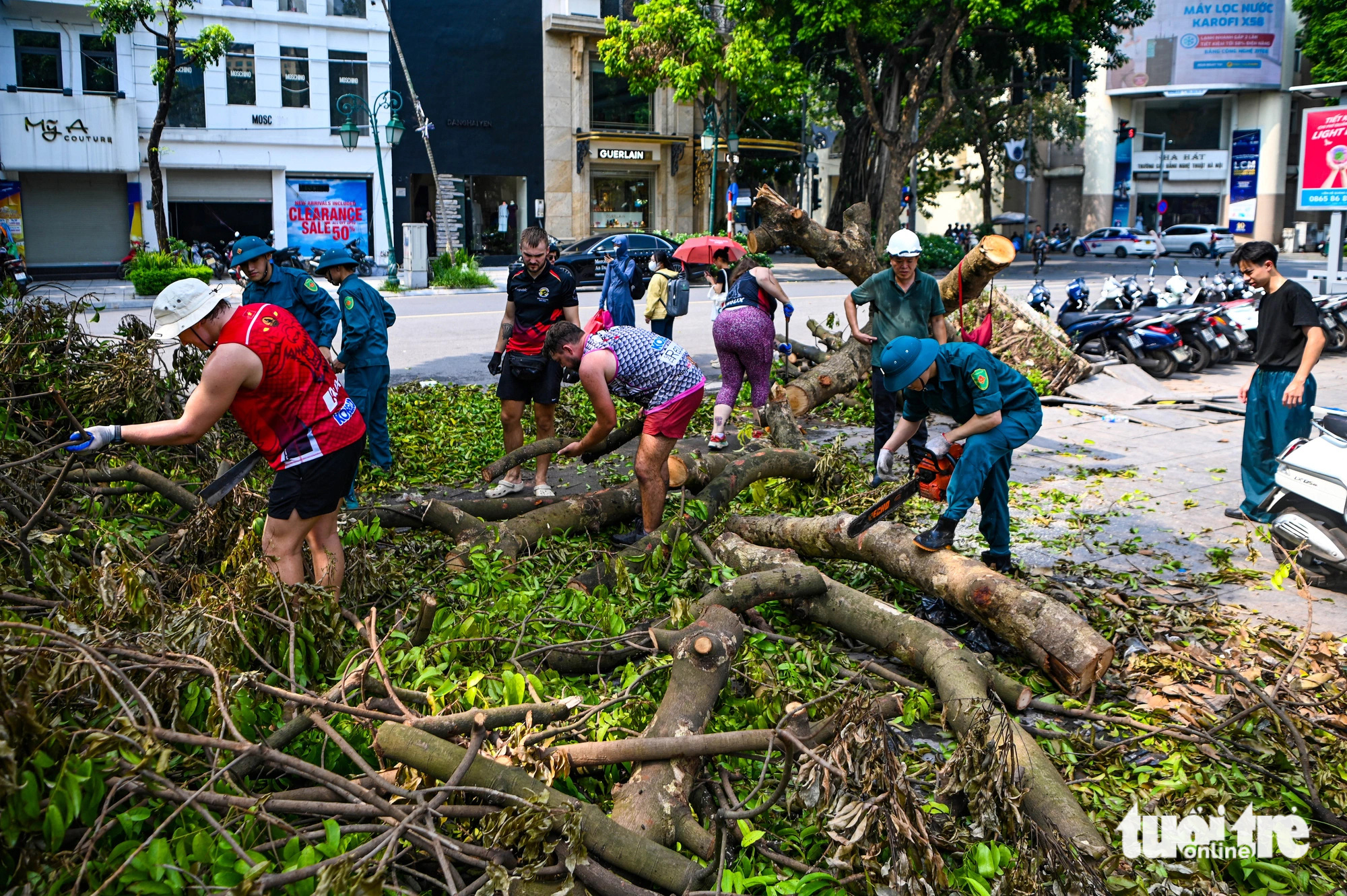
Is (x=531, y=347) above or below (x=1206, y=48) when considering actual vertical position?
below

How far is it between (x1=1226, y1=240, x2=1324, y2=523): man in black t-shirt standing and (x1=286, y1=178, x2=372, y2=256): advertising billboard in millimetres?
29628

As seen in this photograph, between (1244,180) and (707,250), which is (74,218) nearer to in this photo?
(707,250)

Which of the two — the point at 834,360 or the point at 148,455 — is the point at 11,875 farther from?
the point at 834,360

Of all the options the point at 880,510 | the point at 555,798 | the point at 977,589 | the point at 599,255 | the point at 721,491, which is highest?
the point at 599,255

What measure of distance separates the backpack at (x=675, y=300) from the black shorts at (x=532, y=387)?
330 centimetres

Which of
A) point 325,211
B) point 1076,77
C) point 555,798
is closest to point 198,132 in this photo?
point 325,211

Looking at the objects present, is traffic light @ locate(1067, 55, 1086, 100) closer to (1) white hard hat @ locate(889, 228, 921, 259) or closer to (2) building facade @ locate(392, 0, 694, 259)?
(2) building facade @ locate(392, 0, 694, 259)

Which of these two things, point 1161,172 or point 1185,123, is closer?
point 1161,172

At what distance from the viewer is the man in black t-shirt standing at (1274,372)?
20.7ft

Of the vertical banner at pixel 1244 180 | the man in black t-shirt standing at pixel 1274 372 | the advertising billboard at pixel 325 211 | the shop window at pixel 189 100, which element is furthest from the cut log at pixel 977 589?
the vertical banner at pixel 1244 180

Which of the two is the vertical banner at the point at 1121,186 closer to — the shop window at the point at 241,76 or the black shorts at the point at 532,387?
the shop window at the point at 241,76

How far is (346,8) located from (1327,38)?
3885 cm

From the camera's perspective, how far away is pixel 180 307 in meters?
4.08

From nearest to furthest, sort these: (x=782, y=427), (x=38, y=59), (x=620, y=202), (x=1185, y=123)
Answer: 1. (x=782, y=427)
2. (x=38, y=59)
3. (x=620, y=202)
4. (x=1185, y=123)
